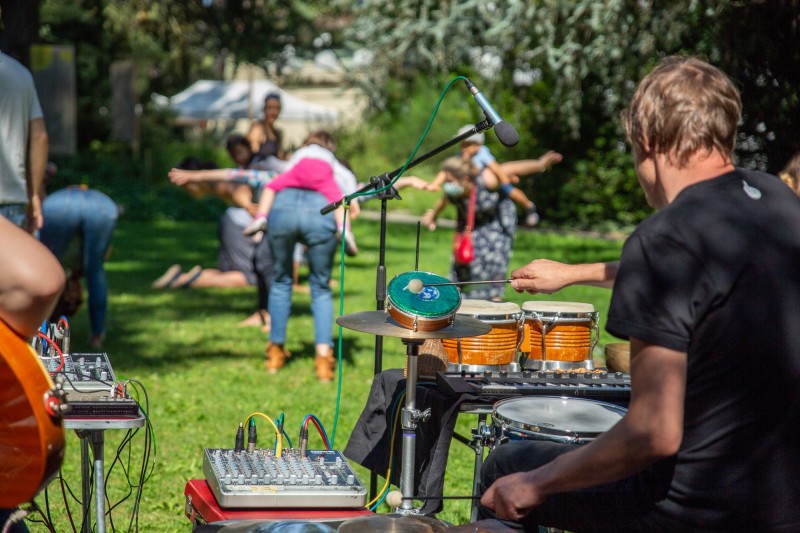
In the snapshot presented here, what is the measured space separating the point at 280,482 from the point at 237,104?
2438 cm

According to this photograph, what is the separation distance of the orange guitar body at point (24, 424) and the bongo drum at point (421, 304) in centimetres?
123

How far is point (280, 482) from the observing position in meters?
3.14

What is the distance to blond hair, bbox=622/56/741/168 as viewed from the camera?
2328 millimetres

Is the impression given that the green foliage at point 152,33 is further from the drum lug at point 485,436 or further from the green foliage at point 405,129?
the drum lug at point 485,436

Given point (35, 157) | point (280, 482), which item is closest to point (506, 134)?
point (280, 482)

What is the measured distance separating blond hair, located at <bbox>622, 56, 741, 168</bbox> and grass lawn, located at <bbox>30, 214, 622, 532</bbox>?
257 centimetres

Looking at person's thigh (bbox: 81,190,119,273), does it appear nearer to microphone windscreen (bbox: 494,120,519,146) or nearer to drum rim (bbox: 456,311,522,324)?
drum rim (bbox: 456,311,522,324)

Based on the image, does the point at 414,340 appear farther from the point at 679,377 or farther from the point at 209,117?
the point at 209,117

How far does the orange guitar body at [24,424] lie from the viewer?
7.50 ft

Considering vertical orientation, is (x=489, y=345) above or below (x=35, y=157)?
below

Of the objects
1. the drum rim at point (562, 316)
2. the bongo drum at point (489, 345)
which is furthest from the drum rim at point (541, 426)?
the drum rim at point (562, 316)

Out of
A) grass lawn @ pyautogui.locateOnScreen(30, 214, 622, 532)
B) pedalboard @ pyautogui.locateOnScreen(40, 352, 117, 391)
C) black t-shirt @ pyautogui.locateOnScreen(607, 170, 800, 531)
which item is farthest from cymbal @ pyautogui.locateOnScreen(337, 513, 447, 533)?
grass lawn @ pyautogui.locateOnScreen(30, 214, 622, 532)

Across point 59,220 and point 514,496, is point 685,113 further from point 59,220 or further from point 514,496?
point 59,220

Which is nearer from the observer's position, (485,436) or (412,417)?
(485,436)
